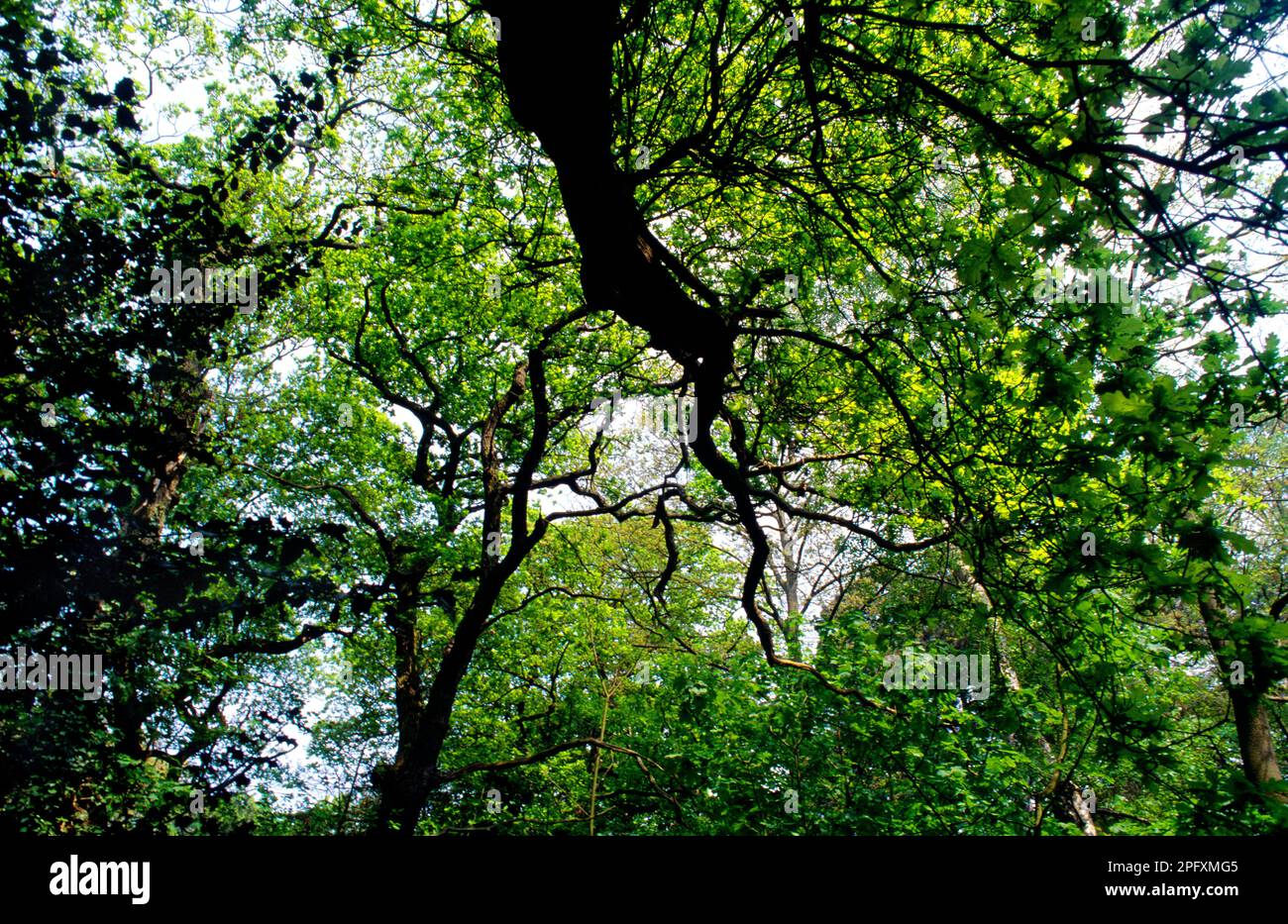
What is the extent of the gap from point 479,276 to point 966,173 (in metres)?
6.02

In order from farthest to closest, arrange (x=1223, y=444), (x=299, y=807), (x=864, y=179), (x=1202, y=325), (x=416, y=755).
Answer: (x=299, y=807) → (x=416, y=755) → (x=864, y=179) → (x=1202, y=325) → (x=1223, y=444)

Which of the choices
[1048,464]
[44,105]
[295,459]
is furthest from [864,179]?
[295,459]

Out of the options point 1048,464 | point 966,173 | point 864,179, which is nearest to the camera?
point 1048,464

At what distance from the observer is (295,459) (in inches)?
427

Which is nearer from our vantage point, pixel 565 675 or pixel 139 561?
pixel 139 561

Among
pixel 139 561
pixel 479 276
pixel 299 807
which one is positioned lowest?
pixel 299 807

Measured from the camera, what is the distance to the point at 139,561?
2736mm

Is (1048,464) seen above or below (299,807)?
above

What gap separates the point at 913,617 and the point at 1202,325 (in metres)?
1.91

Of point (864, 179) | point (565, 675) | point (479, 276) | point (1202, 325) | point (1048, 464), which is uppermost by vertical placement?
point (479, 276)

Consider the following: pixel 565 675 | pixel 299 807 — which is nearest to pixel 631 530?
pixel 565 675

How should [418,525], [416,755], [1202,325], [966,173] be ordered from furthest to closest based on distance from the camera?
[418,525]
[416,755]
[966,173]
[1202,325]

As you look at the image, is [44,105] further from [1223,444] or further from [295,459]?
[295,459]

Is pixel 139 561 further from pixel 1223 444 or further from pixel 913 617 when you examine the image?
pixel 1223 444
